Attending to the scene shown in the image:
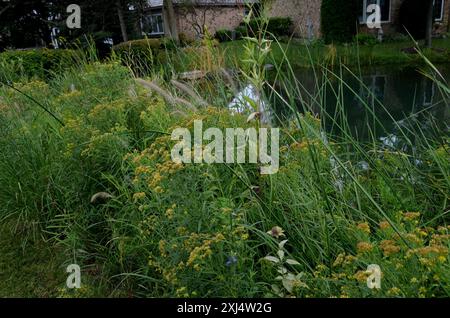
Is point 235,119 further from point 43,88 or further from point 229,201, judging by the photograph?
point 43,88

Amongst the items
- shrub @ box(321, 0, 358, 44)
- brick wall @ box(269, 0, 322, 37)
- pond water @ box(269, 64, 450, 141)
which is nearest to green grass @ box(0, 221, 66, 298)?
pond water @ box(269, 64, 450, 141)

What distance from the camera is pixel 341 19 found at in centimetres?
1952

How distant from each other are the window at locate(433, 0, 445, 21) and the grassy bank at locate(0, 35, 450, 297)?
2023 cm

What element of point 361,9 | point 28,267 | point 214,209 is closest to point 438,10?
point 361,9

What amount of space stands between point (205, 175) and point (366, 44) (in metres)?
17.5

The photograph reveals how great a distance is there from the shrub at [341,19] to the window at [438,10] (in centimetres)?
421

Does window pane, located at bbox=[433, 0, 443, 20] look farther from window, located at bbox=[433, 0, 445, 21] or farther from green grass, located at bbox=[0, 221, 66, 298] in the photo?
green grass, located at bbox=[0, 221, 66, 298]

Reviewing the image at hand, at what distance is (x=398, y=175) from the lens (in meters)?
2.97

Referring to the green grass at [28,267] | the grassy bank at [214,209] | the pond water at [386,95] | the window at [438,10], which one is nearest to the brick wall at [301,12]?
the window at [438,10]

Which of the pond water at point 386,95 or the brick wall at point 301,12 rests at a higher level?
the brick wall at point 301,12

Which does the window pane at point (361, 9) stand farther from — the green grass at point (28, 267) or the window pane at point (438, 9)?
the green grass at point (28, 267)

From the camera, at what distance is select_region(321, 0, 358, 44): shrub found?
19.4 meters

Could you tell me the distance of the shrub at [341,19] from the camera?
19.4 metres
